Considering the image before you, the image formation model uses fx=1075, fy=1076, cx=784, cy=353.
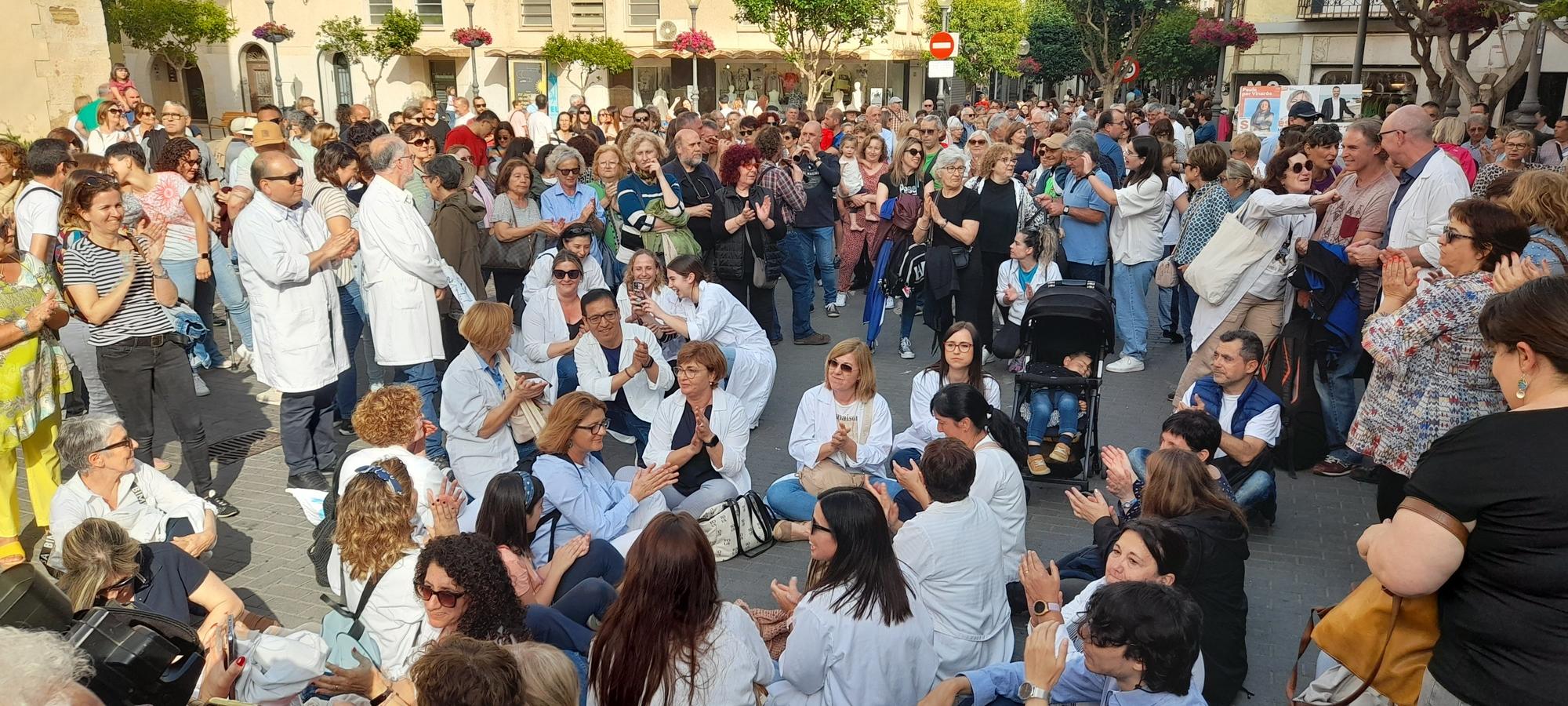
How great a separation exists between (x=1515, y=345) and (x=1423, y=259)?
3.70m

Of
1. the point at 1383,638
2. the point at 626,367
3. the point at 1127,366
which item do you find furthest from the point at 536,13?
the point at 1383,638

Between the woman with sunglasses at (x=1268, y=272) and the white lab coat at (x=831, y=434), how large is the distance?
2.22m

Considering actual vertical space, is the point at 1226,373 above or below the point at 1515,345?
below

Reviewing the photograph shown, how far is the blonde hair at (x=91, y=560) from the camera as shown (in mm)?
3678

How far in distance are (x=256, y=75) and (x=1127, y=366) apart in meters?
39.6

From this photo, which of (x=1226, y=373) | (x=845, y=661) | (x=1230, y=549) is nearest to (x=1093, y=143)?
(x=1226, y=373)

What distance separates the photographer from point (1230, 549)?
13.7 feet

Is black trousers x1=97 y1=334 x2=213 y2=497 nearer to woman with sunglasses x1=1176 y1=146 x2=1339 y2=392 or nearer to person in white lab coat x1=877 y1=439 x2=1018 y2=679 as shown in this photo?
person in white lab coat x1=877 y1=439 x2=1018 y2=679

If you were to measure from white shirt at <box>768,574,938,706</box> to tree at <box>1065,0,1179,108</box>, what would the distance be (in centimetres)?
3840

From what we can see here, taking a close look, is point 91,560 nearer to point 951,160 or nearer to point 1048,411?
point 1048,411

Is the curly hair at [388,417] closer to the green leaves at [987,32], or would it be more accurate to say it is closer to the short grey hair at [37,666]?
the short grey hair at [37,666]

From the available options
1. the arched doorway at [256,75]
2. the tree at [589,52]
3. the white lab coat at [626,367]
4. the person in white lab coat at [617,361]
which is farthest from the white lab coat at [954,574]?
the arched doorway at [256,75]

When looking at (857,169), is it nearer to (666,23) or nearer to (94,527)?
(94,527)

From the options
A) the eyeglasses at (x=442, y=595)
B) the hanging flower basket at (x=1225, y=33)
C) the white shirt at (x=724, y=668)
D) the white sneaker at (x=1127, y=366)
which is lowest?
the white sneaker at (x=1127, y=366)
